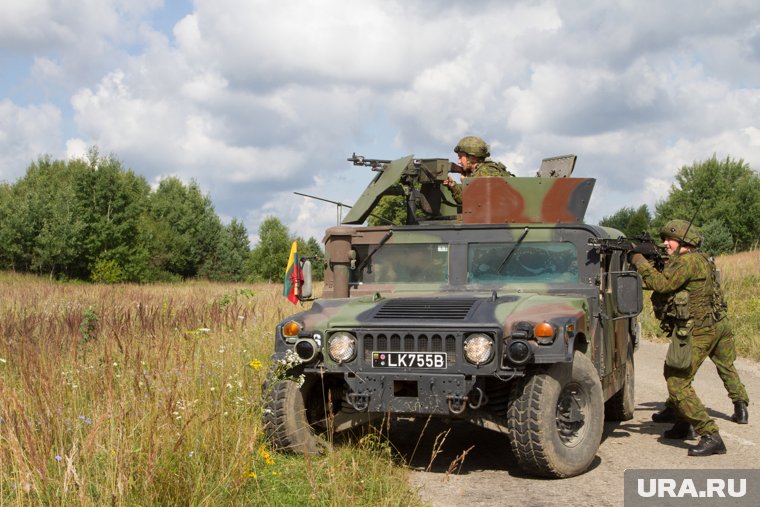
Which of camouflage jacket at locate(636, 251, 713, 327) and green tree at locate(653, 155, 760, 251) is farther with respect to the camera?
green tree at locate(653, 155, 760, 251)

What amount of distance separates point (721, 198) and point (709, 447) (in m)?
59.8

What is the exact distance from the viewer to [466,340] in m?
5.29

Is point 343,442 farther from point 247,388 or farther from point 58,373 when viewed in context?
point 58,373

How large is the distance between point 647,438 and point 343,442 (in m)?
2.78

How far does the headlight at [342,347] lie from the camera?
5.50 meters

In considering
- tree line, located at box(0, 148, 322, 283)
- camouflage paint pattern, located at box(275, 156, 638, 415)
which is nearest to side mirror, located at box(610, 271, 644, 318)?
camouflage paint pattern, located at box(275, 156, 638, 415)

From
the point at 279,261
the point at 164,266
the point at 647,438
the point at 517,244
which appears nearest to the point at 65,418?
the point at 517,244

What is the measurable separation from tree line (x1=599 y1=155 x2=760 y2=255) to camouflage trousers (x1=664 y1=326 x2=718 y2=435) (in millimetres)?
49820

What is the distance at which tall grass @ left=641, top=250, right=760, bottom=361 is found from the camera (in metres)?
14.1

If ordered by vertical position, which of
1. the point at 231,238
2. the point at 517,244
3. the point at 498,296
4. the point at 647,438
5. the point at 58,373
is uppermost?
the point at 231,238

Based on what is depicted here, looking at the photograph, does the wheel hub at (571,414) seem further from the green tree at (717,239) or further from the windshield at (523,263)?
the green tree at (717,239)

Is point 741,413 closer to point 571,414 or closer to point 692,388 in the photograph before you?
point 692,388

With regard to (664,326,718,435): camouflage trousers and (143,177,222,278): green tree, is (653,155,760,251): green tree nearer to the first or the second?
(143,177,222,278): green tree

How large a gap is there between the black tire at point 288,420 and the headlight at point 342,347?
1.09 ft
